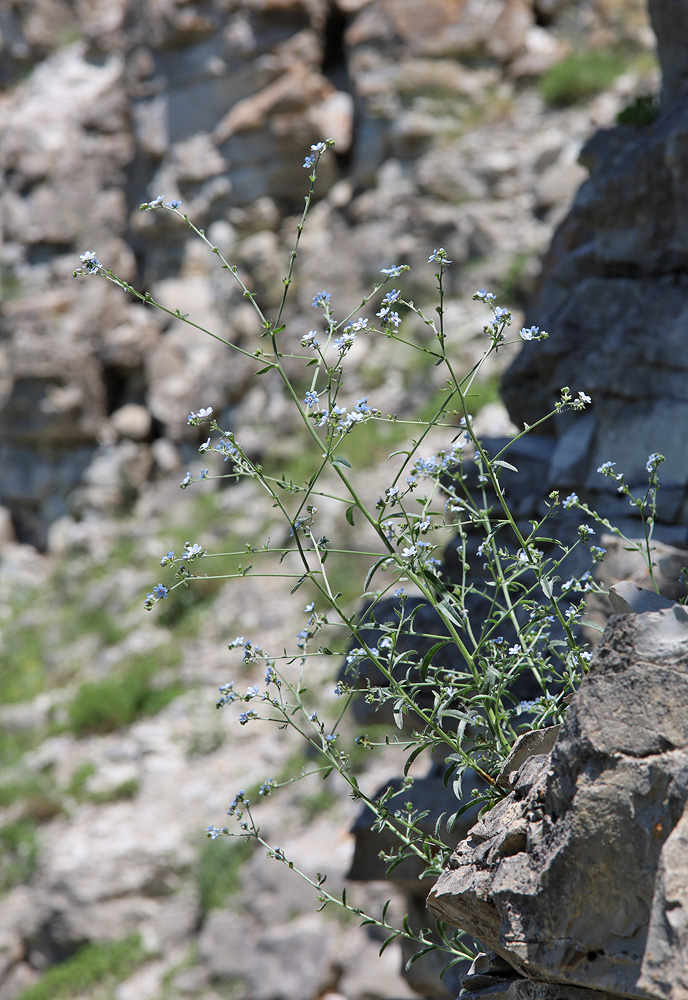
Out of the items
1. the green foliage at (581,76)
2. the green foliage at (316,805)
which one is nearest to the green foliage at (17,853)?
the green foliage at (316,805)

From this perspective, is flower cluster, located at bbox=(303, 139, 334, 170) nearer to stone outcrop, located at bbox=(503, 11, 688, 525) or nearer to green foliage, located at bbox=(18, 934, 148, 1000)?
stone outcrop, located at bbox=(503, 11, 688, 525)

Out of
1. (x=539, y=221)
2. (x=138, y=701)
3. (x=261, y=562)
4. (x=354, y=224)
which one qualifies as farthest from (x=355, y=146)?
(x=138, y=701)

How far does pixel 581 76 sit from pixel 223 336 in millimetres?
4849

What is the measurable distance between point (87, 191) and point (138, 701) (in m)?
7.84

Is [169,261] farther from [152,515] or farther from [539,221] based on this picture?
[539,221]

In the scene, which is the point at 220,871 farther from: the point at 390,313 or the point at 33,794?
the point at 390,313

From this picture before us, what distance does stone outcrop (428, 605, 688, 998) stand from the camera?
134 cm

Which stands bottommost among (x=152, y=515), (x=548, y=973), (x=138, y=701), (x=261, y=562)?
(x=548, y=973)

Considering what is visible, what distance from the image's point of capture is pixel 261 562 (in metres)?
7.71

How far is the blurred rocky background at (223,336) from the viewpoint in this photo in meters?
3.98

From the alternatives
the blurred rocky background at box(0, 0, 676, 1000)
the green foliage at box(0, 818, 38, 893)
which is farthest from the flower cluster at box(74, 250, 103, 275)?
the green foliage at box(0, 818, 38, 893)

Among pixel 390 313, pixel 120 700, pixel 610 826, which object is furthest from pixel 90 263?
pixel 120 700

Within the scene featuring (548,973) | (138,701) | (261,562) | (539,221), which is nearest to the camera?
(548,973)

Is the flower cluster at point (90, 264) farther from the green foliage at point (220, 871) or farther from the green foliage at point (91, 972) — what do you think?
the green foliage at point (91, 972)
